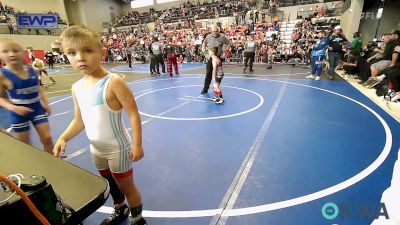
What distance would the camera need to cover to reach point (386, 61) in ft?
23.5

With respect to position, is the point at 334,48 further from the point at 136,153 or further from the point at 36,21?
the point at 36,21

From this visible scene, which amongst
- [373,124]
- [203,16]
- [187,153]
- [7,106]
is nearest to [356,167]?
[373,124]

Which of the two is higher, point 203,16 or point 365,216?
point 203,16

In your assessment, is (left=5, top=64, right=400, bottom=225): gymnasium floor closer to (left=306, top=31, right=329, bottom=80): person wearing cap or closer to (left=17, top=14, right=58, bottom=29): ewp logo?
(left=306, top=31, right=329, bottom=80): person wearing cap

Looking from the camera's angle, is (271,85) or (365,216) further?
(271,85)

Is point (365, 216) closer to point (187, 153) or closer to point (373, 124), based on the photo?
point (187, 153)

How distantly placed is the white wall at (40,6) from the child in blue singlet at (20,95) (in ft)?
104

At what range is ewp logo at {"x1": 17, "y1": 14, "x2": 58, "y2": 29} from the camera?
2453 cm

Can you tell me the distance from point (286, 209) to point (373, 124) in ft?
10.9

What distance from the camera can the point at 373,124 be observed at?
178 inches

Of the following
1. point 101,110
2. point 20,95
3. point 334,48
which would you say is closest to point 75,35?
point 101,110

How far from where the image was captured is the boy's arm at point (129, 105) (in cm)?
176

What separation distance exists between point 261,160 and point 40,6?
115ft

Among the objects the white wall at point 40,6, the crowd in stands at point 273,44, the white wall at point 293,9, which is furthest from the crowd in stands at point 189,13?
the white wall at point 40,6
